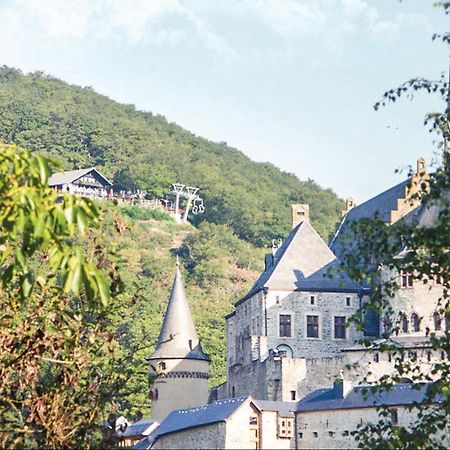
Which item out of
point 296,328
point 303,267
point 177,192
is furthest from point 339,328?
point 177,192

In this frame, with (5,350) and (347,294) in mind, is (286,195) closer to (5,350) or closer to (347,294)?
(347,294)

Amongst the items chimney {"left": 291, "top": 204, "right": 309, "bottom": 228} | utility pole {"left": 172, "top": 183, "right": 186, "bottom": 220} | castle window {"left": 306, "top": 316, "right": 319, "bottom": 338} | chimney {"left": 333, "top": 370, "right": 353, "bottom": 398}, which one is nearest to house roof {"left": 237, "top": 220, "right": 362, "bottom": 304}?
chimney {"left": 291, "top": 204, "right": 309, "bottom": 228}

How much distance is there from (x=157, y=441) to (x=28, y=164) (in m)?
34.7

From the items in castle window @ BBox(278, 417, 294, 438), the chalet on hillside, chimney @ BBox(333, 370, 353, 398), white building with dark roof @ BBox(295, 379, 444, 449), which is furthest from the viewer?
the chalet on hillside

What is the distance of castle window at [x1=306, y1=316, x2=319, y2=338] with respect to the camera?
54344 millimetres

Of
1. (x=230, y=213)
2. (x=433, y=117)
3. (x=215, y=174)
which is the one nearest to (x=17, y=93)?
(x=215, y=174)

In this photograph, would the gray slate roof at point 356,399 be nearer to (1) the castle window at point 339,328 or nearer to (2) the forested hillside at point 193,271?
(1) the castle window at point 339,328

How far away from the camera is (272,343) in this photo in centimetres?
5431

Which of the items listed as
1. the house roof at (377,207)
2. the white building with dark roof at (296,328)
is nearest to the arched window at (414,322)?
the white building with dark roof at (296,328)

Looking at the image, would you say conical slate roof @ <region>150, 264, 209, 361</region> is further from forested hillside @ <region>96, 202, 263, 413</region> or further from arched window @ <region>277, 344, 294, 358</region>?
forested hillside @ <region>96, 202, 263, 413</region>

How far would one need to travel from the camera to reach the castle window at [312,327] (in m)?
54.3

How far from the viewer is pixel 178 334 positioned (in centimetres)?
5584

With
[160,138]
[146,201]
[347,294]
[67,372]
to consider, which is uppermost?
[160,138]

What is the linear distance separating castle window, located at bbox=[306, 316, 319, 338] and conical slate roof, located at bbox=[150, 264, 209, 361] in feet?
14.2
